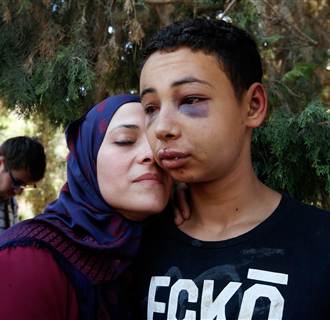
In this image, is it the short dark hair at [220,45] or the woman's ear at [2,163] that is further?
the woman's ear at [2,163]

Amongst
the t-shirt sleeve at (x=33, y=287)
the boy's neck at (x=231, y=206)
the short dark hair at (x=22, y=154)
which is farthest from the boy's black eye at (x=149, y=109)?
the short dark hair at (x=22, y=154)

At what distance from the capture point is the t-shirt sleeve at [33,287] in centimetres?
147

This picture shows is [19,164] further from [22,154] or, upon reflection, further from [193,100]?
[193,100]

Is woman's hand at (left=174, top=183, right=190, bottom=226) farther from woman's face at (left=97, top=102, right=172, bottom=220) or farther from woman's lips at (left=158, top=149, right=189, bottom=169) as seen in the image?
woman's lips at (left=158, top=149, right=189, bottom=169)

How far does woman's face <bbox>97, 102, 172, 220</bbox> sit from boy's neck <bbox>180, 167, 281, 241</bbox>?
0.52ft

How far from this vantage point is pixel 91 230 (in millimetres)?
1690

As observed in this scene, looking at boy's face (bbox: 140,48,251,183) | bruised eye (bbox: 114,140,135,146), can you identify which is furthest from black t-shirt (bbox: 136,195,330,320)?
bruised eye (bbox: 114,140,135,146)

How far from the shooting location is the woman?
4.91 feet

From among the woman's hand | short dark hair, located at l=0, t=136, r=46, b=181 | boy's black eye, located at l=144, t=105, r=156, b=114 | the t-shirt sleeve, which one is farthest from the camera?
short dark hair, located at l=0, t=136, r=46, b=181

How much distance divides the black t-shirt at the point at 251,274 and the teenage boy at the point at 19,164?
7.68 feet

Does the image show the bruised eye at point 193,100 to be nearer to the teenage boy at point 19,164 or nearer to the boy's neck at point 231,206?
the boy's neck at point 231,206

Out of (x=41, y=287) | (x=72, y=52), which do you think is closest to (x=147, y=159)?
(x=41, y=287)

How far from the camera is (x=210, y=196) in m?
1.83

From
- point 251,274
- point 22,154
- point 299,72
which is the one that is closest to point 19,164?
point 22,154
